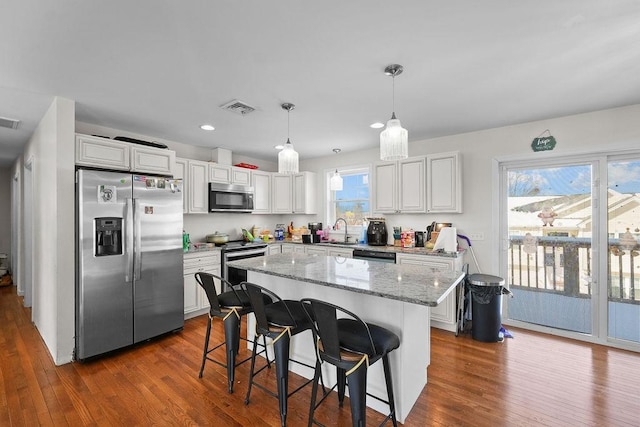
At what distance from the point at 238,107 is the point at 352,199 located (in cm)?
269

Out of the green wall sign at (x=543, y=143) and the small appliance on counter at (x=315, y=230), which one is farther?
the small appliance on counter at (x=315, y=230)

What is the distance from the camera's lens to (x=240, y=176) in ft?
16.0

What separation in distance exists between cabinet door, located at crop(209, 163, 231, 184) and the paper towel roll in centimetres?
321

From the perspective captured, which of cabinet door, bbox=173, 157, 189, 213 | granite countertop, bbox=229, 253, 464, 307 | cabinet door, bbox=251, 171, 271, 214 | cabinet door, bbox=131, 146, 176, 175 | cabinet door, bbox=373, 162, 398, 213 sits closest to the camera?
granite countertop, bbox=229, 253, 464, 307

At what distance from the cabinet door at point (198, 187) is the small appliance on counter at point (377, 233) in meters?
2.47

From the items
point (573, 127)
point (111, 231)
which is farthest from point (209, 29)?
point (573, 127)

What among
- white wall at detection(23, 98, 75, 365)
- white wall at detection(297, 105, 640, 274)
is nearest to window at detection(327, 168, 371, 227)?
white wall at detection(297, 105, 640, 274)

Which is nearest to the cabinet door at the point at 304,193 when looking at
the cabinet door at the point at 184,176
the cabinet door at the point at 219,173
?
the cabinet door at the point at 219,173

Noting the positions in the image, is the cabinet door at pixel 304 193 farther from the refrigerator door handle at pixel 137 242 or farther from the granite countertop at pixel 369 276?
the refrigerator door handle at pixel 137 242

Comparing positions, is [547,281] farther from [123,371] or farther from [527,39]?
[123,371]

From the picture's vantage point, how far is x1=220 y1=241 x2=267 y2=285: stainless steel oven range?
13.9ft

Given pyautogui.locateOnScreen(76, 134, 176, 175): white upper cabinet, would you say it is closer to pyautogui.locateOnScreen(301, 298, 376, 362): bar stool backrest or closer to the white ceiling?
the white ceiling

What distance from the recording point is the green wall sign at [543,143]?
3369mm

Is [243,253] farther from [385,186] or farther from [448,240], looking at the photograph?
[448,240]
